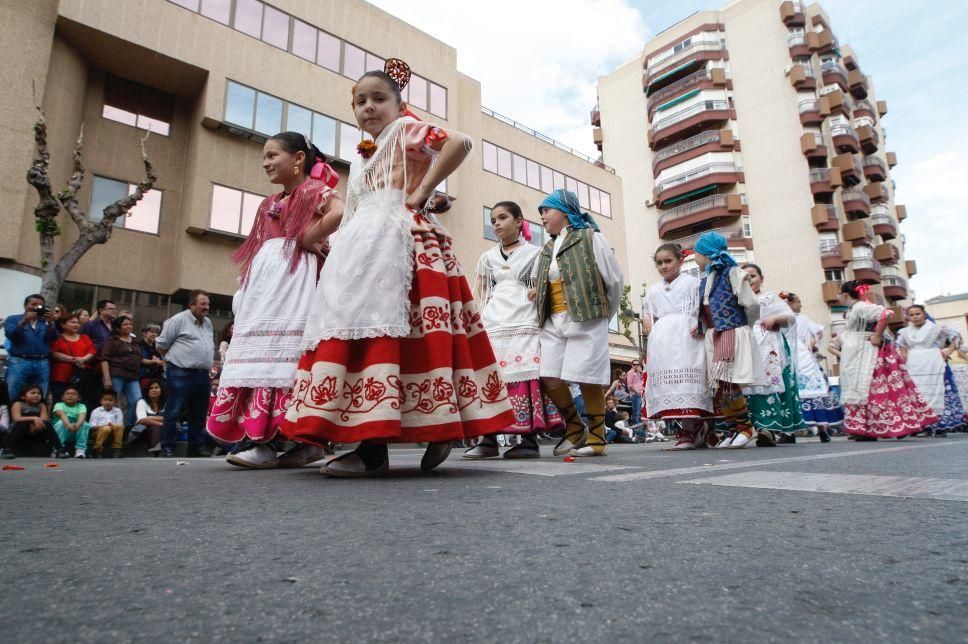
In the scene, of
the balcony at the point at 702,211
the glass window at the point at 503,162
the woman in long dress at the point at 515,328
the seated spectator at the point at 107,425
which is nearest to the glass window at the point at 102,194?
the seated spectator at the point at 107,425

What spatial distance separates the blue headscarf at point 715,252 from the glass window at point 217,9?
51.4ft

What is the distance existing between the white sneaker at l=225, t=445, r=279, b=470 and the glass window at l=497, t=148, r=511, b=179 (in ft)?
68.5

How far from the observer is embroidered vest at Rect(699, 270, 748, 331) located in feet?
18.6

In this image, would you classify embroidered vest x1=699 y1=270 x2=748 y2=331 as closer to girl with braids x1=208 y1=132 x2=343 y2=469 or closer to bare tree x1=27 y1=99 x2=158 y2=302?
girl with braids x1=208 y1=132 x2=343 y2=469

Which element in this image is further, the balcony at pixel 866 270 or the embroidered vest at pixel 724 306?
the balcony at pixel 866 270

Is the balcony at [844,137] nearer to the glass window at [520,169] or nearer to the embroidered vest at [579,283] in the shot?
the glass window at [520,169]

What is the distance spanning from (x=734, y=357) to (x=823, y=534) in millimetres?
4664

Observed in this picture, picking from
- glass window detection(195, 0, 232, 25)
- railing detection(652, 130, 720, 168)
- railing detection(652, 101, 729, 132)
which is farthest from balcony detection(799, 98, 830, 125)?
glass window detection(195, 0, 232, 25)

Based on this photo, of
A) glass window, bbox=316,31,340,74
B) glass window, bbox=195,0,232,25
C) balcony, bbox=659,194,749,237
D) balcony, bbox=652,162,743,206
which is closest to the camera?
glass window, bbox=195,0,232,25

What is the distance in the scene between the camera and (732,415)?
583cm

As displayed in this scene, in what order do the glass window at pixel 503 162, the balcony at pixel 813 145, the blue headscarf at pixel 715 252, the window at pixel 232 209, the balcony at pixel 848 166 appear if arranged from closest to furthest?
the blue headscarf at pixel 715 252
the window at pixel 232 209
the glass window at pixel 503 162
the balcony at pixel 813 145
the balcony at pixel 848 166

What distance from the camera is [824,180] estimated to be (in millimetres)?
34938

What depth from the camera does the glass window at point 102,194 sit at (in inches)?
595

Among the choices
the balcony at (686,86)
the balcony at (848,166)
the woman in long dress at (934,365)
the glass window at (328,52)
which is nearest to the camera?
the woman in long dress at (934,365)
